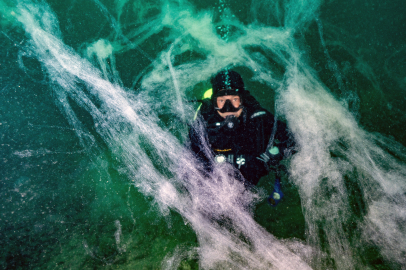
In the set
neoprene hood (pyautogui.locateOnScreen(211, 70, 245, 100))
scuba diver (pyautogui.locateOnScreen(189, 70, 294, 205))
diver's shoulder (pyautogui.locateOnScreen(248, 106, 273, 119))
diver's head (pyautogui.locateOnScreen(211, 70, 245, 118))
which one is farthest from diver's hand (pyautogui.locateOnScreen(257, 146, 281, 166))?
neoprene hood (pyautogui.locateOnScreen(211, 70, 245, 100))

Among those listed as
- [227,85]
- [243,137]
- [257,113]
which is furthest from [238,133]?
[227,85]

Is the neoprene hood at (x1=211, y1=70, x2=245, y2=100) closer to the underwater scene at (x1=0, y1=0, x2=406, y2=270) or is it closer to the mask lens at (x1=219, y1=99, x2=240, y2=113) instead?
the mask lens at (x1=219, y1=99, x2=240, y2=113)

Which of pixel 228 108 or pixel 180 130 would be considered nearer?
pixel 228 108

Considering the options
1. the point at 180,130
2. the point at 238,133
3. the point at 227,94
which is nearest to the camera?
the point at 227,94

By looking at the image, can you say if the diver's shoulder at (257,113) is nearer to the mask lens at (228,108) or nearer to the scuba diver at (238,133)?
the scuba diver at (238,133)

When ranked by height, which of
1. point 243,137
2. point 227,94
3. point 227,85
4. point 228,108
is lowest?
point 243,137

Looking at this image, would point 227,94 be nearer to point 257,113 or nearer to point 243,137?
point 257,113

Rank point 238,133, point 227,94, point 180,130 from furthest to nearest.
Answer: point 180,130
point 238,133
point 227,94

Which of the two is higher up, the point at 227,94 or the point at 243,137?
the point at 227,94
